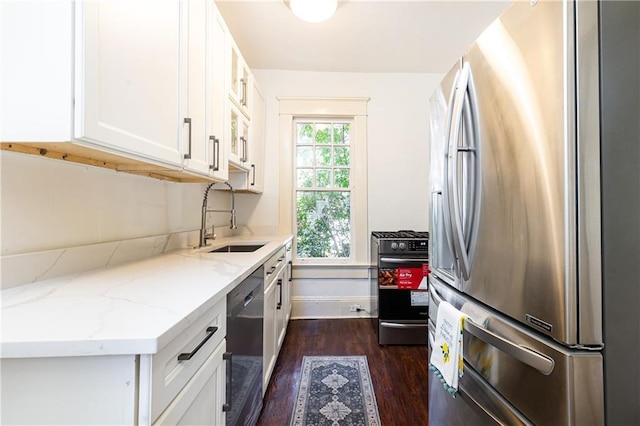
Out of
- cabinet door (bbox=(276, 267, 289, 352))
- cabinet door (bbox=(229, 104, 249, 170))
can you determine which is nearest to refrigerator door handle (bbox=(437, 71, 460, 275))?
cabinet door (bbox=(276, 267, 289, 352))

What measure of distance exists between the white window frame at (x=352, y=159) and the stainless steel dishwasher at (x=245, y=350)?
5.40ft

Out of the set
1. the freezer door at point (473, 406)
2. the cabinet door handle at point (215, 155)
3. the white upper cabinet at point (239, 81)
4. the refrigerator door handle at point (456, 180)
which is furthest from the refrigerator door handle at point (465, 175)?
the white upper cabinet at point (239, 81)

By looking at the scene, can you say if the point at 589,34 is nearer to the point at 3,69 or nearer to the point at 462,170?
the point at 462,170

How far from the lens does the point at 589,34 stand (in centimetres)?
63

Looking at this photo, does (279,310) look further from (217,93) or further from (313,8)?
(313,8)

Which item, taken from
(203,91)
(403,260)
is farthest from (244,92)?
(403,260)

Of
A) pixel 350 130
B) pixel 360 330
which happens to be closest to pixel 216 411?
pixel 360 330

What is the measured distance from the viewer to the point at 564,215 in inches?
25.6

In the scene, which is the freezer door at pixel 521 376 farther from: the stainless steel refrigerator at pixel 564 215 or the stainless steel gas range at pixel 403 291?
the stainless steel gas range at pixel 403 291

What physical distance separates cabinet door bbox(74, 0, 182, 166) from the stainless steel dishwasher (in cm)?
66

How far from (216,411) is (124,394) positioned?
1.49ft

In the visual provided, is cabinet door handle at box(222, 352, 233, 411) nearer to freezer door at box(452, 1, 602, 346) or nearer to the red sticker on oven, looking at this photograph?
freezer door at box(452, 1, 602, 346)

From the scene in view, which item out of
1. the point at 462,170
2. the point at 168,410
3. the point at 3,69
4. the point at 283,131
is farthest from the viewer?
the point at 283,131

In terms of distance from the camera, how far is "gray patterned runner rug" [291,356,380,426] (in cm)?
158
